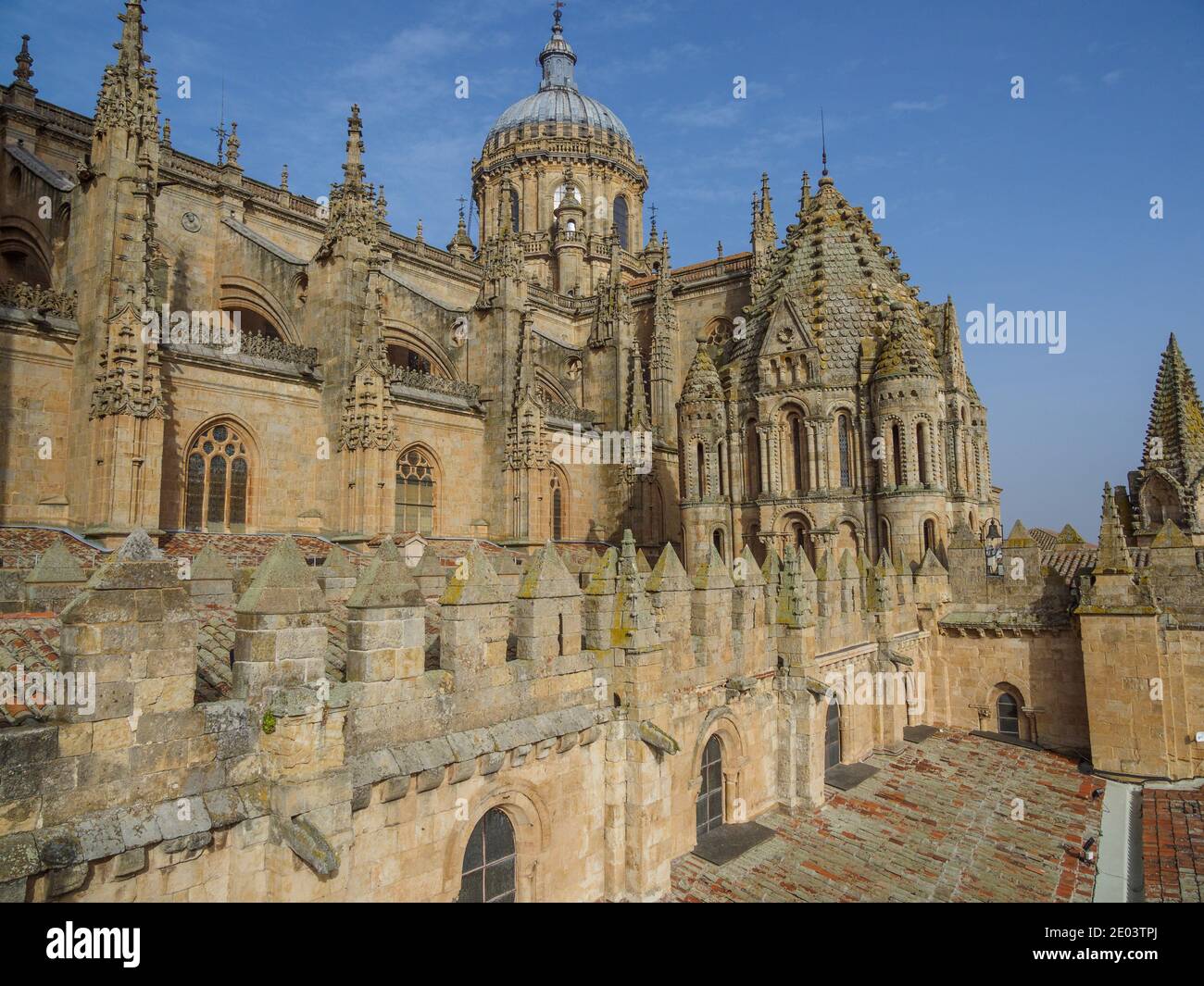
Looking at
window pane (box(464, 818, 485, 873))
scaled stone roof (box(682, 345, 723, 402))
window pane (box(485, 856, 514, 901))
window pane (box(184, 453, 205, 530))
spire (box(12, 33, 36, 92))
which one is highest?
spire (box(12, 33, 36, 92))

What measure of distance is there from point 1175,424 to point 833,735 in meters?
20.4

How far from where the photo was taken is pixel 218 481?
2138cm

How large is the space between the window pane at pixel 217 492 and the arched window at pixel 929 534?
876 inches

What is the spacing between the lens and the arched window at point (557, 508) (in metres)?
33.0

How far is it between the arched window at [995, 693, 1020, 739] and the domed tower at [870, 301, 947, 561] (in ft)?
16.0

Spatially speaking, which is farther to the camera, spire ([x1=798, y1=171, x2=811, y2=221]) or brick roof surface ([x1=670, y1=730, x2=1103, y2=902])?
spire ([x1=798, y1=171, x2=811, y2=221])

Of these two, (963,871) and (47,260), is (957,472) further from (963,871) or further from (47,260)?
(47,260)

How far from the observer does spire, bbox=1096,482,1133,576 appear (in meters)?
19.0

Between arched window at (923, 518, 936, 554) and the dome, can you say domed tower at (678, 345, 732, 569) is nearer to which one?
arched window at (923, 518, 936, 554)

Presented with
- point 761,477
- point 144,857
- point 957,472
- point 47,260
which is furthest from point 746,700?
point 47,260

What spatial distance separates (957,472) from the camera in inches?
1052

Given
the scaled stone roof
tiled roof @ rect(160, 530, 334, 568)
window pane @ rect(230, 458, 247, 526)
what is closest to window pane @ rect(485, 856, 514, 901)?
tiled roof @ rect(160, 530, 334, 568)

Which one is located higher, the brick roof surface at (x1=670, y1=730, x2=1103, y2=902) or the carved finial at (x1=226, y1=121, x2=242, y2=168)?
the carved finial at (x1=226, y1=121, x2=242, y2=168)

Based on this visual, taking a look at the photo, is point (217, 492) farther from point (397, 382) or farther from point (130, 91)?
point (130, 91)
